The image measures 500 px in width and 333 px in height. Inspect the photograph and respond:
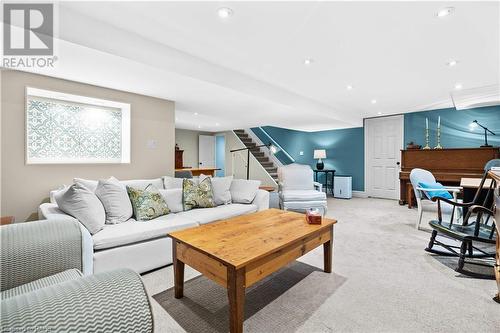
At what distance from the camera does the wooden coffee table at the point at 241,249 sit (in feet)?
4.72

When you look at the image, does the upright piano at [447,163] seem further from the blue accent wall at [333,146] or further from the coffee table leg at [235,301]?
the coffee table leg at [235,301]

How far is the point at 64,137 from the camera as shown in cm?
317

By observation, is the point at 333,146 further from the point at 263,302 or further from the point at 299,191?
the point at 263,302

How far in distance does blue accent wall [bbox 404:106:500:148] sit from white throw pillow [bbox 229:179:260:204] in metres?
4.81

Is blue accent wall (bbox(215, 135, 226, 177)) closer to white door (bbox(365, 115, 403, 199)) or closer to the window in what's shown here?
white door (bbox(365, 115, 403, 199))

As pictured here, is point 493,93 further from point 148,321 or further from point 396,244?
point 148,321

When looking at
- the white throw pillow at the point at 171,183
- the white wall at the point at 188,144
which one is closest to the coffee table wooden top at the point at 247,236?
the white throw pillow at the point at 171,183

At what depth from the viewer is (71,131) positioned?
3.26 m

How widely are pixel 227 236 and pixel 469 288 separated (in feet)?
6.84

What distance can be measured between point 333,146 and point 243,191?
513cm

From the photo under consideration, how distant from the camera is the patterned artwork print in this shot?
2.93 m

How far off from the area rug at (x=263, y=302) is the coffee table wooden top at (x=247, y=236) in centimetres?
46

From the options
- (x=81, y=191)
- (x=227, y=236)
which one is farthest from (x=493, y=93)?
(x=81, y=191)

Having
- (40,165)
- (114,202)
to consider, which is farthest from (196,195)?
(40,165)
